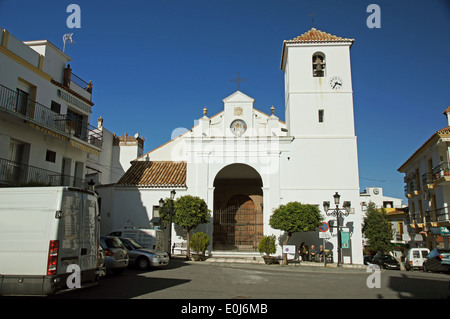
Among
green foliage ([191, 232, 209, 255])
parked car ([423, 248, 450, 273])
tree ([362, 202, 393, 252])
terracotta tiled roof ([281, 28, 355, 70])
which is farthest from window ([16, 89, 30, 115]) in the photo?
tree ([362, 202, 393, 252])

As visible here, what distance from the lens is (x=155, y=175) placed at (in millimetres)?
25375

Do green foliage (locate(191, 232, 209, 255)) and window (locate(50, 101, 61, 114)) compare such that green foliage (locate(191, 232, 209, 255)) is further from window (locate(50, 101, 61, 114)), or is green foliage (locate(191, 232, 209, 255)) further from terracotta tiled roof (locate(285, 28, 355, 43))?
terracotta tiled roof (locate(285, 28, 355, 43))

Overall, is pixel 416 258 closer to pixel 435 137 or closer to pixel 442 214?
pixel 442 214

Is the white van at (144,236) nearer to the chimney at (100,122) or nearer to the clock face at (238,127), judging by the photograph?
the clock face at (238,127)

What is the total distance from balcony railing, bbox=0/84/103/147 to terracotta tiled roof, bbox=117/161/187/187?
4941 mm

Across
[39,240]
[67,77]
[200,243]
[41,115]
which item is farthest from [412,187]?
[39,240]

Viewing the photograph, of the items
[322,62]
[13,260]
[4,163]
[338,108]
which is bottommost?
[13,260]

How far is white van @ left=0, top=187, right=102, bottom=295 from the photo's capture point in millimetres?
7223

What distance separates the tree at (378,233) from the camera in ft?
125

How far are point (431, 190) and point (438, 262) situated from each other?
32.9 feet

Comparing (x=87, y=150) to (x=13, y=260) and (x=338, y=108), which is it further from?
(x=338, y=108)

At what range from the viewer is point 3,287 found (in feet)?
23.7
